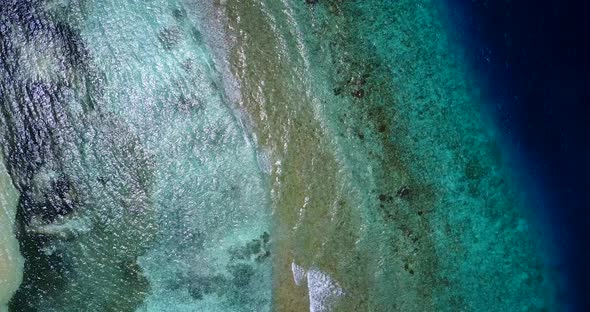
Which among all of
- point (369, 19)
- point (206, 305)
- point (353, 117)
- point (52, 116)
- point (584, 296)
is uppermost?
point (369, 19)

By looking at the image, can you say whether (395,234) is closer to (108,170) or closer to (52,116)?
(108,170)

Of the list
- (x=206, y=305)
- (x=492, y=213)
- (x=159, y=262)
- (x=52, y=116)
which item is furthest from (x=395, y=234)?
(x=52, y=116)

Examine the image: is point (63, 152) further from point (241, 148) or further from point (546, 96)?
point (546, 96)

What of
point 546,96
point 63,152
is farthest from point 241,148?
point 546,96

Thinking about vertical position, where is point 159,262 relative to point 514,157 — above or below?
below

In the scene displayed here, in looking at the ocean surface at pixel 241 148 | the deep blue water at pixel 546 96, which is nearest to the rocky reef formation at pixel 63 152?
the ocean surface at pixel 241 148

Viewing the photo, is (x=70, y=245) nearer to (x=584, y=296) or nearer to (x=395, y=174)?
(x=395, y=174)

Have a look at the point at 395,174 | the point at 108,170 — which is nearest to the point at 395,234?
the point at 395,174
